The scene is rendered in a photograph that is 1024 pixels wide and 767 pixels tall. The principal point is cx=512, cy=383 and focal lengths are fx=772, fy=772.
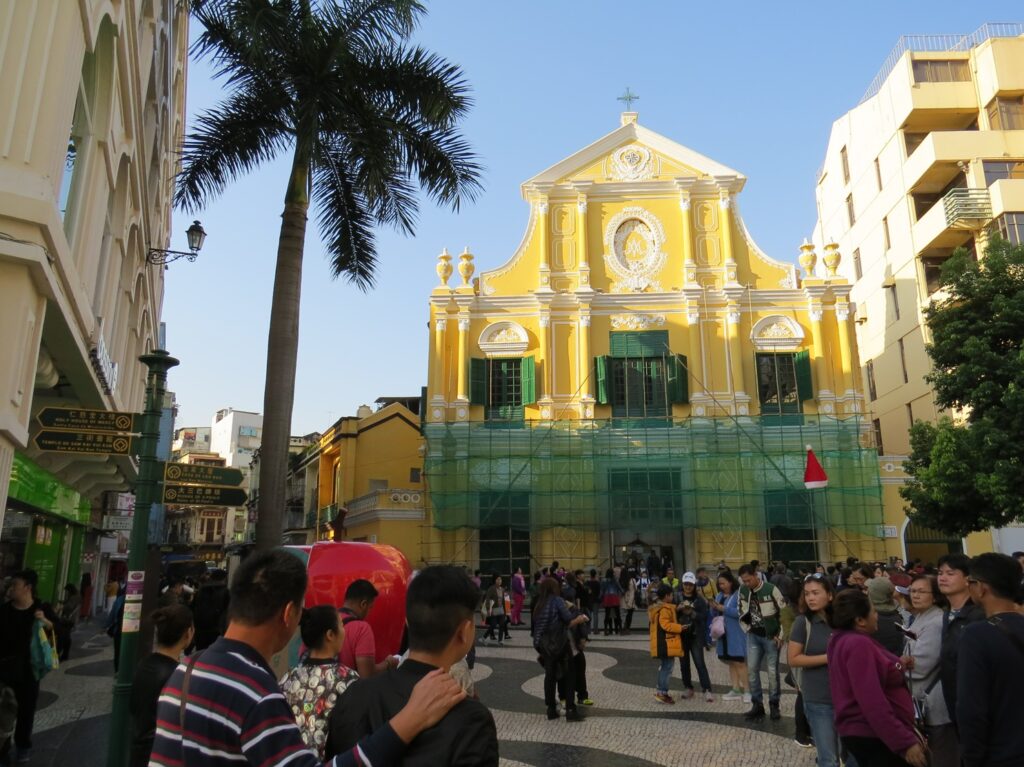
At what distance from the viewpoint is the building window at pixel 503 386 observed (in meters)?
25.9

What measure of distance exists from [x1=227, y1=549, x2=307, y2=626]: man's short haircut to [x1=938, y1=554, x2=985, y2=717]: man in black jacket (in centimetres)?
353

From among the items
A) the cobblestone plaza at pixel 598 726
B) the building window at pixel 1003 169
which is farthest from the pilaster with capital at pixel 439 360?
the building window at pixel 1003 169

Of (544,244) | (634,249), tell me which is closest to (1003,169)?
(634,249)

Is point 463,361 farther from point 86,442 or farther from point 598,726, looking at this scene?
point 86,442

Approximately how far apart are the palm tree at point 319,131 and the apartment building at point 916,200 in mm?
19561

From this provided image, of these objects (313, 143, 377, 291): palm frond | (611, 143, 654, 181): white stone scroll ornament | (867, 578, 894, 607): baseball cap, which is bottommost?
(867, 578, 894, 607): baseball cap

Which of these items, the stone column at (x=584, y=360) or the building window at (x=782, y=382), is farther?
the stone column at (x=584, y=360)

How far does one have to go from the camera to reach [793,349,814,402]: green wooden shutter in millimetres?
25316

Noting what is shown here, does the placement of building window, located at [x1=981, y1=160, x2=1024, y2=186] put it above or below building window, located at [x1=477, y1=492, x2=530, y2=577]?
above

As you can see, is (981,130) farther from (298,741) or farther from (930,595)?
(298,741)

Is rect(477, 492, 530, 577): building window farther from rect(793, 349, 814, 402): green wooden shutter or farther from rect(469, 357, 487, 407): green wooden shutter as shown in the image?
rect(793, 349, 814, 402): green wooden shutter

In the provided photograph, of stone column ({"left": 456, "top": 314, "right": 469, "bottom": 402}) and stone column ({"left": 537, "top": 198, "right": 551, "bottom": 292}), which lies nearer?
stone column ({"left": 456, "top": 314, "right": 469, "bottom": 402})

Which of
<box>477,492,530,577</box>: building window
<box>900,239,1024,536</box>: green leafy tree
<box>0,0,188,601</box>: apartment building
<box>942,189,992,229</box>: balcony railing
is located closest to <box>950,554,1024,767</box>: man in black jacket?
<box>0,0,188,601</box>: apartment building

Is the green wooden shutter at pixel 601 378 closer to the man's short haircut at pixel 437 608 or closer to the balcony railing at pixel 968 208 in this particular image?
the balcony railing at pixel 968 208
